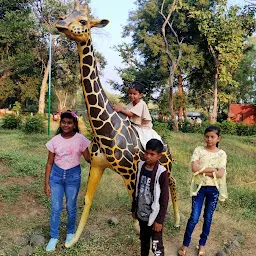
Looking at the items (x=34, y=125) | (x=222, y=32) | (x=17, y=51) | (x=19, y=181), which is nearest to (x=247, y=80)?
(x=222, y=32)

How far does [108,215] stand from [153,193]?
218cm

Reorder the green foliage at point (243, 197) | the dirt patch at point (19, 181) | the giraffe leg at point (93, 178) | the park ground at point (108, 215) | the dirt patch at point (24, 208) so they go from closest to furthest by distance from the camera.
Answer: the giraffe leg at point (93, 178) → the park ground at point (108, 215) → the dirt patch at point (24, 208) → the green foliage at point (243, 197) → the dirt patch at point (19, 181)

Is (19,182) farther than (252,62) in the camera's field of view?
No

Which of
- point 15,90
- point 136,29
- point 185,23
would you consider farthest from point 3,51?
point 185,23

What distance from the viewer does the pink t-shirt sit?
11.0 feet

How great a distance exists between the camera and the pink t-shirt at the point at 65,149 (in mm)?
3365

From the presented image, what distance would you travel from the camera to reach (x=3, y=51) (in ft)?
69.7

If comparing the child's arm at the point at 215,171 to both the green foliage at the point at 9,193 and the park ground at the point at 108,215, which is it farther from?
the green foliage at the point at 9,193

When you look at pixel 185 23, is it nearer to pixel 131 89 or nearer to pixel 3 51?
pixel 3 51

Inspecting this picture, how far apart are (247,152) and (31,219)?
886 centimetres

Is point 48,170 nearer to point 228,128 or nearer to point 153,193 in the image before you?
point 153,193

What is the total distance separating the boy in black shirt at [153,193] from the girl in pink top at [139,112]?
887 millimetres

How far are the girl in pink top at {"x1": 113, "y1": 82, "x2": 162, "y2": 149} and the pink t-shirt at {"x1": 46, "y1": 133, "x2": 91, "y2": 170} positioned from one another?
0.59m

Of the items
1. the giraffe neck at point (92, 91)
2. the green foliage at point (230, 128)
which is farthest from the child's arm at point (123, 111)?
the green foliage at point (230, 128)
